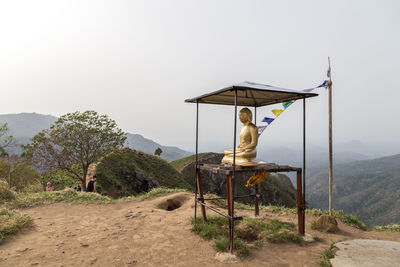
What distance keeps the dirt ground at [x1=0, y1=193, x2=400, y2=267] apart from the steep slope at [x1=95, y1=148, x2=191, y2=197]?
12.3 m

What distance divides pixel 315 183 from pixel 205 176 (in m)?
103

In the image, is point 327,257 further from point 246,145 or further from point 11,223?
point 11,223

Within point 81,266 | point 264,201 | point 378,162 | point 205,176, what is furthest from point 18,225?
point 378,162

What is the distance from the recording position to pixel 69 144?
1714cm

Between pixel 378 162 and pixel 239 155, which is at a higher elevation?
pixel 239 155

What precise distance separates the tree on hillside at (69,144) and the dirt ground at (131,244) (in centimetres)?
949

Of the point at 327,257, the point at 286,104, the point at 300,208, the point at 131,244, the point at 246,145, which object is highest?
the point at 286,104

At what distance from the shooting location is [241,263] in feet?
16.1

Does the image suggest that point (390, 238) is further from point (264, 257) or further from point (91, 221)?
point (91, 221)

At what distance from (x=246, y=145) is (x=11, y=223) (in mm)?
7119

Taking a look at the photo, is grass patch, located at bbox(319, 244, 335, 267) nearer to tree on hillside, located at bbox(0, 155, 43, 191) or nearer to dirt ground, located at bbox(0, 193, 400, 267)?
dirt ground, located at bbox(0, 193, 400, 267)

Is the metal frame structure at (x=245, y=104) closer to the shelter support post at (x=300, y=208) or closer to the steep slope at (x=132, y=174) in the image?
the shelter support post at (x=300, y=208)

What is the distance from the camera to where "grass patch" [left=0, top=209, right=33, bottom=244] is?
21.0 feet

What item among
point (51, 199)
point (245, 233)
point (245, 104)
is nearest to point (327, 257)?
point (245, 233)
